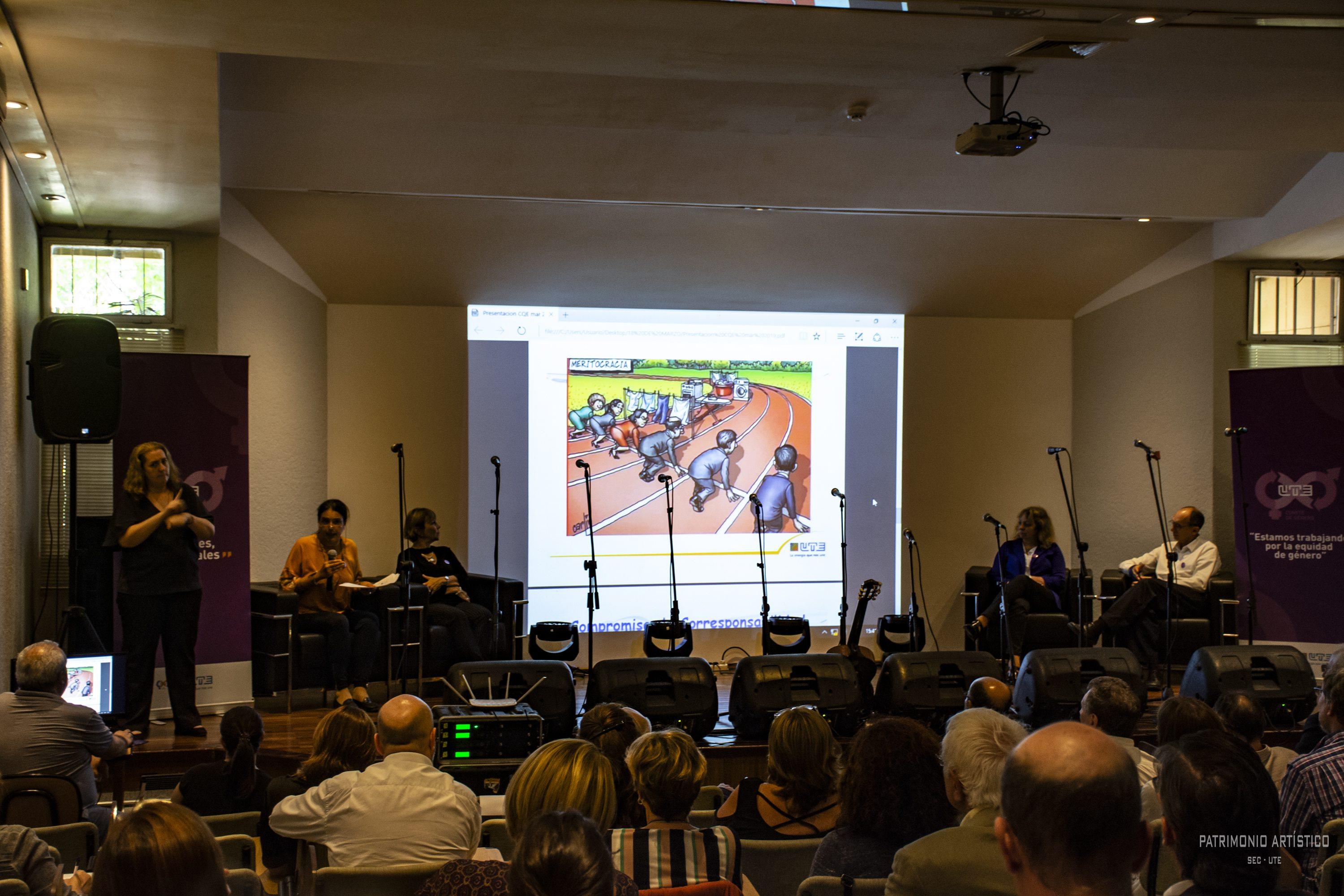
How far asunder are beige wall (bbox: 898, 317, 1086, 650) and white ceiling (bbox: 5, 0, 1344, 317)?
0.28 metres

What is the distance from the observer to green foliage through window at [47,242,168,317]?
612 cm

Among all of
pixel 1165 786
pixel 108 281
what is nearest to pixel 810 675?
pixel 1165 786

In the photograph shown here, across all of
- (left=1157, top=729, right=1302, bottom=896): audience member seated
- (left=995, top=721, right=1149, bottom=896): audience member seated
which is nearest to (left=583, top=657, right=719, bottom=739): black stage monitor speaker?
(left=1157, top=729, right=1302, bottom=896): audience member seated

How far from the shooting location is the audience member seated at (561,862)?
5.14 ft

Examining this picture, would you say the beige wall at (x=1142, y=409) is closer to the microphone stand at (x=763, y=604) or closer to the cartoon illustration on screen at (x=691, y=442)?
the cartoon illustration on screen at (x=691, y=442)

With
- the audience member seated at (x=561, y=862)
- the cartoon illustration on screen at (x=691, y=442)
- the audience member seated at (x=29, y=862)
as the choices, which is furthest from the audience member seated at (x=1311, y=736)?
the cartoon illustration on screen at (x=691, y=442)

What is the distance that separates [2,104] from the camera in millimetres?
4215

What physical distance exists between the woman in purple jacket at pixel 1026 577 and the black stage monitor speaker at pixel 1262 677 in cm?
157

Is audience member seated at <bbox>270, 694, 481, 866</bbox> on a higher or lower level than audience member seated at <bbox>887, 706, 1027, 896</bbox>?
lower

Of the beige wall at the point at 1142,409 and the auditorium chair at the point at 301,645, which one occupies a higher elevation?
the beige wall at the point at 1142,409

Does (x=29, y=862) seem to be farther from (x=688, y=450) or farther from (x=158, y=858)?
(x=688, y=450)

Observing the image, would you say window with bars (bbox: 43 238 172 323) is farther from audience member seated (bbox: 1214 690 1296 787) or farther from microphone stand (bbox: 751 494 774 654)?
audience member seated (bbox: 1214 690 1296 787)

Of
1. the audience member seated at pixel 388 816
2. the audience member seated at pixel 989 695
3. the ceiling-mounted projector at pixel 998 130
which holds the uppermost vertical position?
the ceiling-mounted projector at pixel 998 130

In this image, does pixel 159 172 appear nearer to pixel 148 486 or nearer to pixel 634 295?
pixel 148 486
